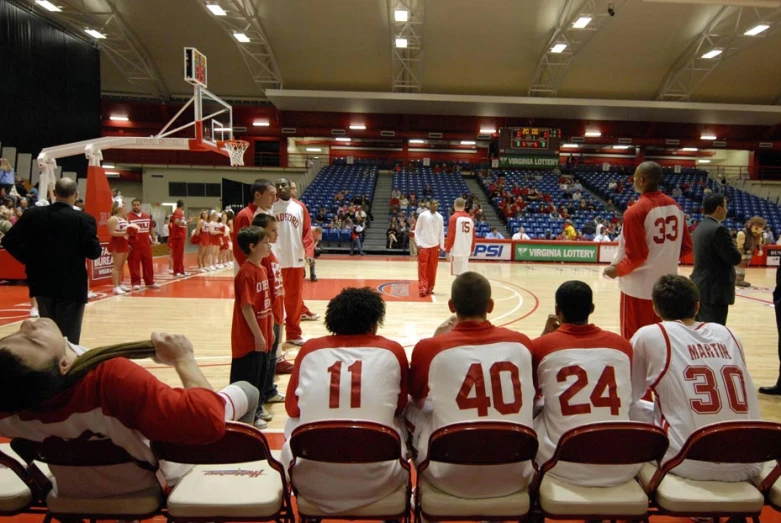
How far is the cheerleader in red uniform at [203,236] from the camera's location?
39.6ft

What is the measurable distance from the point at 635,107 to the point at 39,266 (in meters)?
24.1

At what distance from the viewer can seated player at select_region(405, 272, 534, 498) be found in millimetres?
1789

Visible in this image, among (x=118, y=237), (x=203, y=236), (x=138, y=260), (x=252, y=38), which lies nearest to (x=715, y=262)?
(x=118, y=237)

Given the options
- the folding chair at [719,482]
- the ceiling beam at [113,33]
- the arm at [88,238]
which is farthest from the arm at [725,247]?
the ceiling beam at [113,33]

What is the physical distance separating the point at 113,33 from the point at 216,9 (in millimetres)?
5765

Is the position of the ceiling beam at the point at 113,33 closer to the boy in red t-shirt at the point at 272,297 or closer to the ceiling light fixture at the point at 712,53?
the boy in red t-shirt at the point at 272,297

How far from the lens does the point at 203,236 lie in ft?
40.4

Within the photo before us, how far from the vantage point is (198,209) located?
25.8 metres

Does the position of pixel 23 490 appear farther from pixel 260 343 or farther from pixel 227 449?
pixel 260 343

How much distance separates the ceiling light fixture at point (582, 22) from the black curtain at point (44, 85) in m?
18.0

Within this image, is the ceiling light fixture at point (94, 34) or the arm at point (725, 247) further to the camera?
the ceiling light fixture at point (94, 34)

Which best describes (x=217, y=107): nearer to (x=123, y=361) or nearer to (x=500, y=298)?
(x=500, y=298)

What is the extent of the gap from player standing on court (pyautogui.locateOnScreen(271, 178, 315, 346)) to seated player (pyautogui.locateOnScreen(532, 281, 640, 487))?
11.6ft

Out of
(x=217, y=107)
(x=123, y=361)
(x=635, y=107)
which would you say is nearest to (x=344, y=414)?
(x=123, y=361)
